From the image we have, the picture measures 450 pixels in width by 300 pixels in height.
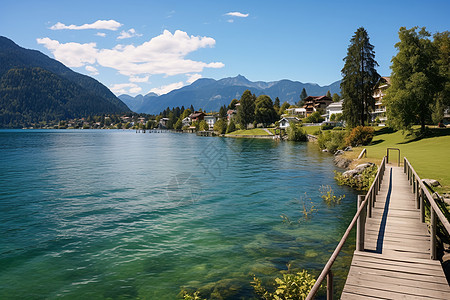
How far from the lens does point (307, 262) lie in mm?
13062

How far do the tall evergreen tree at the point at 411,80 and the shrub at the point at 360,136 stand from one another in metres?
4.06

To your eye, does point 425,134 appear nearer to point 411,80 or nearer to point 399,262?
point 411,80

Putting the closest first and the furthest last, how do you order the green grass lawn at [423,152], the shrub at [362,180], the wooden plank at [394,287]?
the wooden plank at [394,287], the green grass lawn at [423,152], the shrub at [362,180]

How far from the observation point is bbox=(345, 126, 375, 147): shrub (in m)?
54.2

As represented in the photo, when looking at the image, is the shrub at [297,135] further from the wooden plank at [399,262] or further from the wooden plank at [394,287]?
the wooden plank at [394,287]

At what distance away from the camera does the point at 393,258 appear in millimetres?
9633

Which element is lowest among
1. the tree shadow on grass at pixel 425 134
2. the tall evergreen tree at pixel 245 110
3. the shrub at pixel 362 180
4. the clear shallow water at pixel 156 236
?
the clear shallow water at pixel 156 236

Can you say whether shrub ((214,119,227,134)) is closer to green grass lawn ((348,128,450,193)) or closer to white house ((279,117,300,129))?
white house ((279,117,300,129))

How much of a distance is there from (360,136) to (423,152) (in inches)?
669

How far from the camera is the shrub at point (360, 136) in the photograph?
178 feet

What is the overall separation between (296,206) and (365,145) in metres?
38.2

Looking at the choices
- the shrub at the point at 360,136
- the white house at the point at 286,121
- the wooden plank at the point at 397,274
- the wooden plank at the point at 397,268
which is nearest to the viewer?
the wooden plank at the point at 397,274

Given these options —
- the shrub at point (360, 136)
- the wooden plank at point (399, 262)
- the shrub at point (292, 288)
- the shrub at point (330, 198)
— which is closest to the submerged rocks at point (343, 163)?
the shrub at point (330, 198)

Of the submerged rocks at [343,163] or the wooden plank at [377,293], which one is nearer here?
the wooden plank at [377,293]
